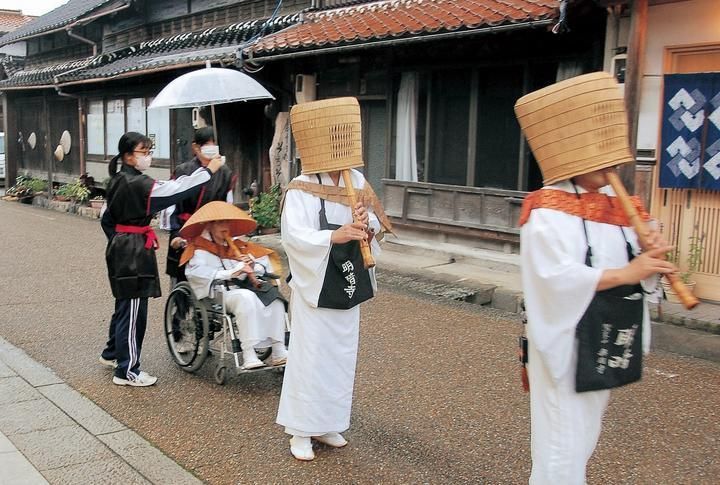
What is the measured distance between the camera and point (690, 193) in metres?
8.01

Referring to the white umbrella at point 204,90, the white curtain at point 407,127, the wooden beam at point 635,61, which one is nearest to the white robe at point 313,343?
the white umbrella at point 204,90

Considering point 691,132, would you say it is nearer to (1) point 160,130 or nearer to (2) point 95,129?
(1) point 160,130

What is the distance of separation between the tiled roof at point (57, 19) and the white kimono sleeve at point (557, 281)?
2025cm

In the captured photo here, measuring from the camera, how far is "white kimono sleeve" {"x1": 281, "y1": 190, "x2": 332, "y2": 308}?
172 inches

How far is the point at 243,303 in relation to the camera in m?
Answer: 5.57

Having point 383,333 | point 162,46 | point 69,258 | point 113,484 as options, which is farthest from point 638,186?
point 162,46

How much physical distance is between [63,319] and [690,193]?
7.14m

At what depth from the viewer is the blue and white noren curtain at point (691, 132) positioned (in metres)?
7.60

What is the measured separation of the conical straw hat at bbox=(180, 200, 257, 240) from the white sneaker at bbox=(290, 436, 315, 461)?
202 cm

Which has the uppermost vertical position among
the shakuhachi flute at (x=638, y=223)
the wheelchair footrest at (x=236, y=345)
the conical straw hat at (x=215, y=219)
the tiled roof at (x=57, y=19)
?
the tiled roof at (x=57, y=19)

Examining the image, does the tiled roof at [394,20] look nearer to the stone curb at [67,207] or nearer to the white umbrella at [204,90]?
the white umbrella at [204,90]

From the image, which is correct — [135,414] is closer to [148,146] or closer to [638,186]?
[148,146]

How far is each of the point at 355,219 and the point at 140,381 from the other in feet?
8.73

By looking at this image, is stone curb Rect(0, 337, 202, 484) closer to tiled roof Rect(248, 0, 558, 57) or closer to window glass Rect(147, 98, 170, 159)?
tiled roof Rect(248, 0, 558, 57)
